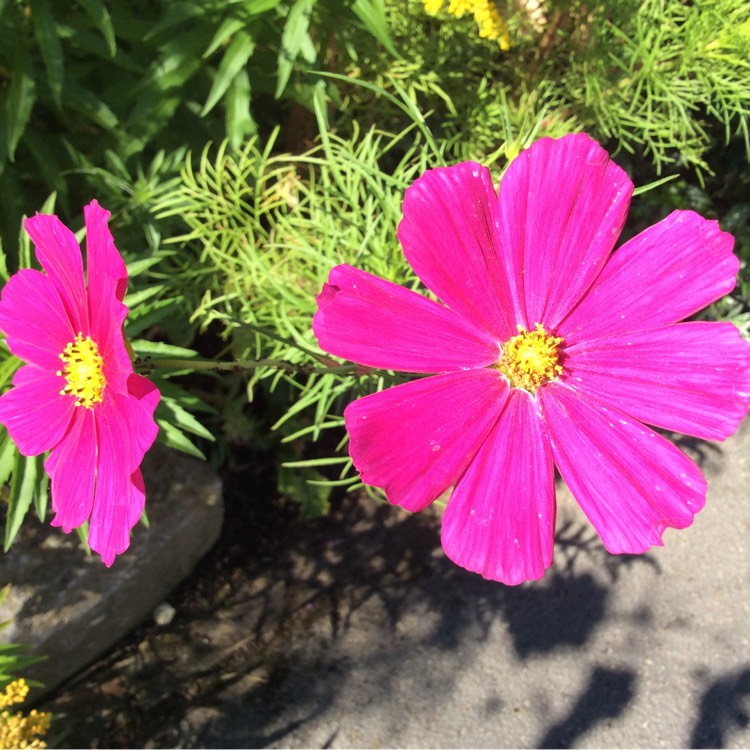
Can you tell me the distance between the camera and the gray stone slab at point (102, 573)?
150cm

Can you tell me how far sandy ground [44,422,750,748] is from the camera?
1.76m

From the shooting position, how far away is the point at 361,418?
1.90 feet

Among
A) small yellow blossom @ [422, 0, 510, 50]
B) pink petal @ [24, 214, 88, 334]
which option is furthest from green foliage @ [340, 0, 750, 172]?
pink petal @ [24, 214, 88, 334]

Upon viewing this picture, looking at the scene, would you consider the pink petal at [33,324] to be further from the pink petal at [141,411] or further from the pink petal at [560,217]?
the pink petal at [560,217]

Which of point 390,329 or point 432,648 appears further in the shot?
point 432,648

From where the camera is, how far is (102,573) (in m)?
1.60

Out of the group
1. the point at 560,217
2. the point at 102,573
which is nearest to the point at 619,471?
the point at 560,217

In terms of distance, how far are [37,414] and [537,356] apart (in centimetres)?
51

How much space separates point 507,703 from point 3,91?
5.60 ft

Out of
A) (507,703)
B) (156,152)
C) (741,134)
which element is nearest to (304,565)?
(507,703)

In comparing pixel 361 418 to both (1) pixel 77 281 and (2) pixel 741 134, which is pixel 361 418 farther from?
(2) pixel 741 134

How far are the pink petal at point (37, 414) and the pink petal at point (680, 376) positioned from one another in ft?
1.72

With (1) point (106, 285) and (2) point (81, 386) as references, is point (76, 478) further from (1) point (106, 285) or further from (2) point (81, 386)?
(1) point (106, 285)

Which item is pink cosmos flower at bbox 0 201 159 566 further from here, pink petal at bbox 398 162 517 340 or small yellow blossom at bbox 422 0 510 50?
small yellow blossom at bbox 422 0 510 50
